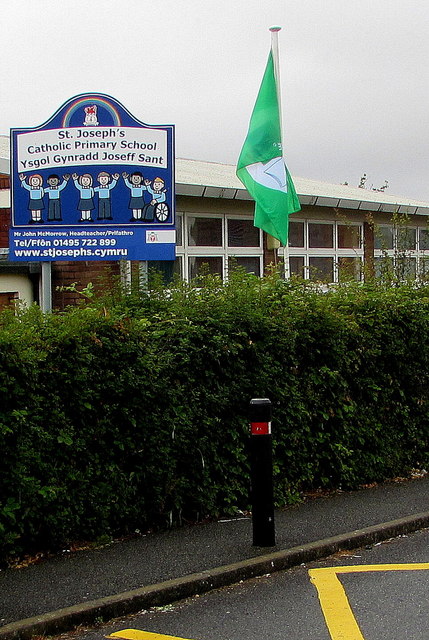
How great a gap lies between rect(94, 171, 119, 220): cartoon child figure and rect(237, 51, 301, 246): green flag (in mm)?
3184

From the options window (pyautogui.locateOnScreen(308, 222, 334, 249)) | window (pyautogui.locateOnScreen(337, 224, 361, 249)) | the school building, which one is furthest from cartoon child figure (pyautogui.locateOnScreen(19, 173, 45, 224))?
window (pyautogui.locateOnScreen(337, 224, 361, 249))

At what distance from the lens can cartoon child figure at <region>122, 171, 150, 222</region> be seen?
1068cm

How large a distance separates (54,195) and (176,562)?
224 inches

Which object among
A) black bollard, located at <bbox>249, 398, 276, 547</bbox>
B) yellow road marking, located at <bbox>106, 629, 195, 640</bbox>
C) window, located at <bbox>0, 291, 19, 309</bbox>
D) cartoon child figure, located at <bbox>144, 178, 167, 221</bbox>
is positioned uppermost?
cartoon child figure, located at <bbox>144, 178, 167, 221</bbox>

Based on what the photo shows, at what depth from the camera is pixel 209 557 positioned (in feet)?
21.5

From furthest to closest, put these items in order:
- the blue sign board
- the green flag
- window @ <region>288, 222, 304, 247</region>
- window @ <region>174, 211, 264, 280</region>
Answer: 1. window @ <region>288, 222, 304, 247</region>
2. window @ <region>174, 211, 264, 280</region>
3. the green flag
4. the blue sign board

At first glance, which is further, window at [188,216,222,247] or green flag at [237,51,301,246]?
window at [188,216,222,247]

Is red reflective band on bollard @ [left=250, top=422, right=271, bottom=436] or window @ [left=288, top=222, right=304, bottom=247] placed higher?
window @ [left=288, top=222, right=304, bottom=247]

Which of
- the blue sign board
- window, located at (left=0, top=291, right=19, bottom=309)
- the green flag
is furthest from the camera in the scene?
the green flag

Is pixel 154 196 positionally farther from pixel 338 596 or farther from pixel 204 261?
pixel 204 261

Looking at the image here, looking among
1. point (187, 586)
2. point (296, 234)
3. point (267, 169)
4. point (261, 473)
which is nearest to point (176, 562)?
point (187, 586)

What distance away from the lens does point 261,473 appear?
6.84 meters

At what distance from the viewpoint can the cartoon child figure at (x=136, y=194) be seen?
420 inches

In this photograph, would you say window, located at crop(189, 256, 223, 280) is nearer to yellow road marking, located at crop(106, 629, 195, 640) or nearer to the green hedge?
the green hedge
